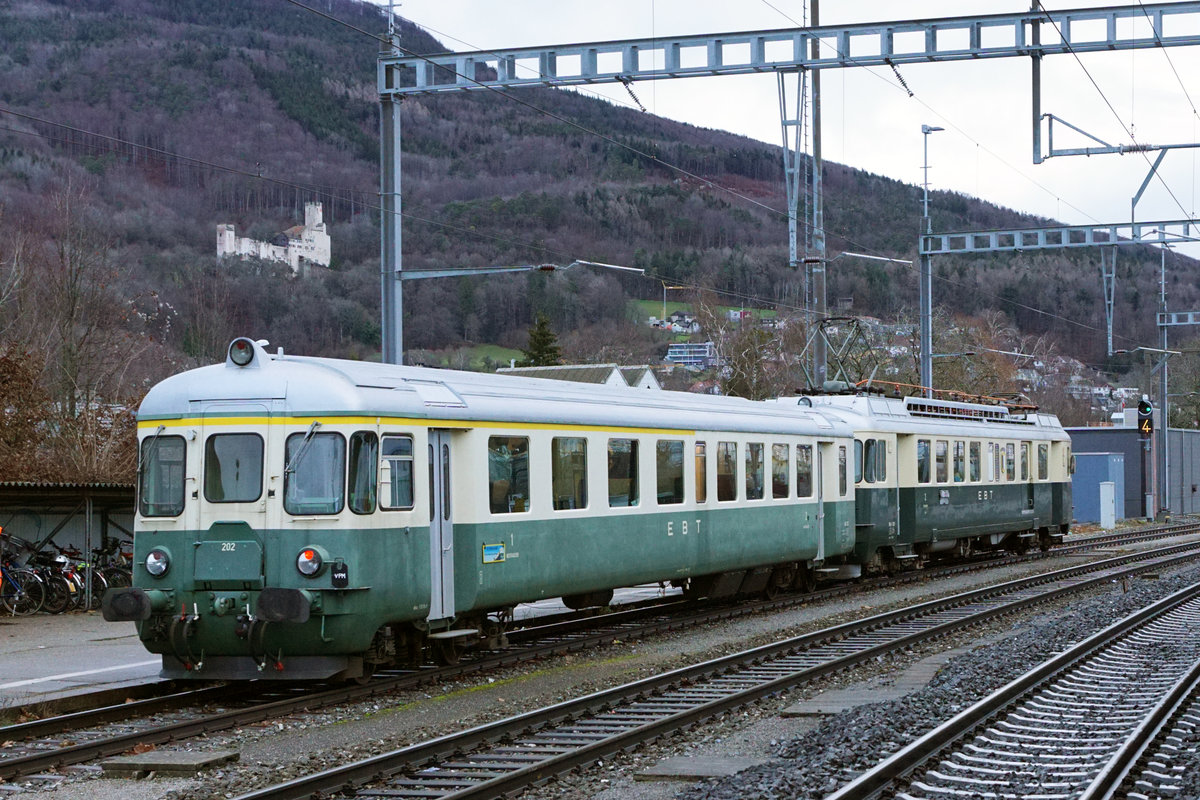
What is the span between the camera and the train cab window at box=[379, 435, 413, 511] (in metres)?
13.1

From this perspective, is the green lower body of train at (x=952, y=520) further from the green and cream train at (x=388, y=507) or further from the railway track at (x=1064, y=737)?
the railway track at (x=1064, y=737)

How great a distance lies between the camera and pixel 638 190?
113 meters

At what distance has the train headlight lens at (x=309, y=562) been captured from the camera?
41.2 feet

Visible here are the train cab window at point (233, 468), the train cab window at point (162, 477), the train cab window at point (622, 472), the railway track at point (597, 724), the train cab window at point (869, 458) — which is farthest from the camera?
the train cab window at point (869, 458)

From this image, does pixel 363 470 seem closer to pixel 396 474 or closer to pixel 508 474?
pixel 396 474

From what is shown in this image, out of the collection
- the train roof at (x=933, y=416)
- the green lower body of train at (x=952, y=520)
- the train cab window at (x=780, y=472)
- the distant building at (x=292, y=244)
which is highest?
the distant building at (x=292, y=244)

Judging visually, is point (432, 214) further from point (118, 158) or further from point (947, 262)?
point (947, 262)

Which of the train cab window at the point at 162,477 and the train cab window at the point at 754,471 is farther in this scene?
the train cab window at the point at 754,471

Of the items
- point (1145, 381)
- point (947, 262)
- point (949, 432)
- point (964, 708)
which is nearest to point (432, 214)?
point (947, 262)

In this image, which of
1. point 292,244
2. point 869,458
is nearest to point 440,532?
point 869,458

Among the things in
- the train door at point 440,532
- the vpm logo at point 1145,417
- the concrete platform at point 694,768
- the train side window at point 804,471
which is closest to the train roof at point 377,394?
the train door at point 440,532

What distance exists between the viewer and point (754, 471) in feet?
68.7

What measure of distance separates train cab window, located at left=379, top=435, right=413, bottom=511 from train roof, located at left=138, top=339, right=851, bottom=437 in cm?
28

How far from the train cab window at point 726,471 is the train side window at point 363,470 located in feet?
25.1
